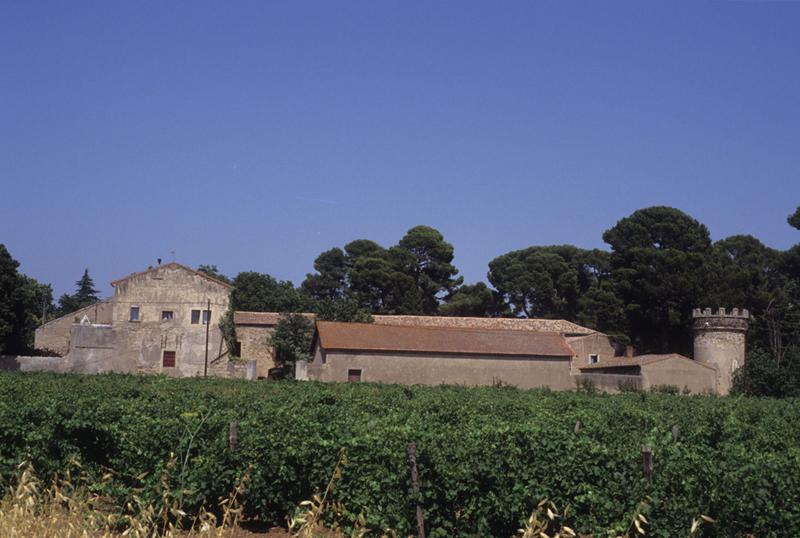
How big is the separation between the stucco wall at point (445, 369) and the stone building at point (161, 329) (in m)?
10.8

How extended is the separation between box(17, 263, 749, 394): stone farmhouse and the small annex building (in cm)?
5

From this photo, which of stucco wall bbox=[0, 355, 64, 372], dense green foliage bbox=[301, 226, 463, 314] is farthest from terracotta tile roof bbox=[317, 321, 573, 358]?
dense green foliage bbox=[301, 226, 463, 314]

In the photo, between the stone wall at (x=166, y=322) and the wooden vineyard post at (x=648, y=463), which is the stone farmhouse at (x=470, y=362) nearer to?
the stone wall at (x=166, y=322)

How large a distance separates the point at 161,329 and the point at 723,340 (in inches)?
1263

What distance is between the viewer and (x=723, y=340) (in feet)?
147

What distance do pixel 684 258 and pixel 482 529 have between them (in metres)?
48.3

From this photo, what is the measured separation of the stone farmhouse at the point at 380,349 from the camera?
3800 centimetres

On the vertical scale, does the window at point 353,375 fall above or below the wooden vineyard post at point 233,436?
above

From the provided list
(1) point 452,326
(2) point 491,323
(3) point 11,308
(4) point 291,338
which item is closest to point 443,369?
(4) point 291,338

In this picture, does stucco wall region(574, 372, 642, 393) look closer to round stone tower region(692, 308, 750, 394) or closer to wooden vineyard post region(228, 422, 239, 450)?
round stone tower region(692, 308, 750, 394)

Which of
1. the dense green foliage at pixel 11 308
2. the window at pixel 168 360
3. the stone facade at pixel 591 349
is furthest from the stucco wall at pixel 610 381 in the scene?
the dense green foliage at pixel 11 308

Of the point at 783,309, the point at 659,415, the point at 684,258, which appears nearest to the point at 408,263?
A: the point at 684,258

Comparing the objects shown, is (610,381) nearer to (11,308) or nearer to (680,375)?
(680,375)

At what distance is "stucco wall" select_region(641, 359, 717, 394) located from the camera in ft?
130
